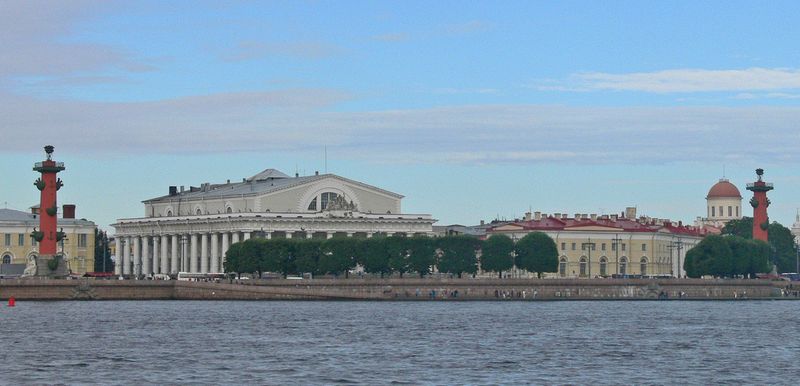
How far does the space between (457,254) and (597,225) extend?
32.1 m

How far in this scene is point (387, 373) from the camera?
52.9m

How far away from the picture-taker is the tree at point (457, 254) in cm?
12500

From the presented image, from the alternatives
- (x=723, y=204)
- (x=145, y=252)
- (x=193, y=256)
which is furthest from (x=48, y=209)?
(x=723, y=204)

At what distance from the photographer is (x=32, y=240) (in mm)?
143375

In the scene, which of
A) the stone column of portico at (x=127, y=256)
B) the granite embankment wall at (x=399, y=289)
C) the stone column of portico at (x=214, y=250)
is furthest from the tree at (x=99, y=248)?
Result: the granite embankment wall at (x=399, y=289)

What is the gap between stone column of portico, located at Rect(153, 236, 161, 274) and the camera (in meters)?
152

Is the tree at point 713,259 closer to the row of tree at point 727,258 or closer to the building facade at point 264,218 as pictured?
the row of tree at point 727,258

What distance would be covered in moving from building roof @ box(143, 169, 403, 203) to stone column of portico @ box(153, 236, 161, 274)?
4.03 m

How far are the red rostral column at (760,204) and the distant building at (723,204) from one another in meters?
53.9

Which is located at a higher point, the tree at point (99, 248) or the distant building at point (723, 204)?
the distant building at point (723, 204)

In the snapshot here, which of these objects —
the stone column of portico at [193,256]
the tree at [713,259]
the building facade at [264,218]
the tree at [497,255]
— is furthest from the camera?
the stone column of portico at [193,256]

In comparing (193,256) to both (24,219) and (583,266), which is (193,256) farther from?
(583,266)

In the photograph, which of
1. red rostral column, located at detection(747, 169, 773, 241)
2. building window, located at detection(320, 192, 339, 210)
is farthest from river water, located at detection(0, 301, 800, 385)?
building window, located at detection(320, 192, 339, 210)

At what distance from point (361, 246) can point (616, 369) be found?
227 ft
